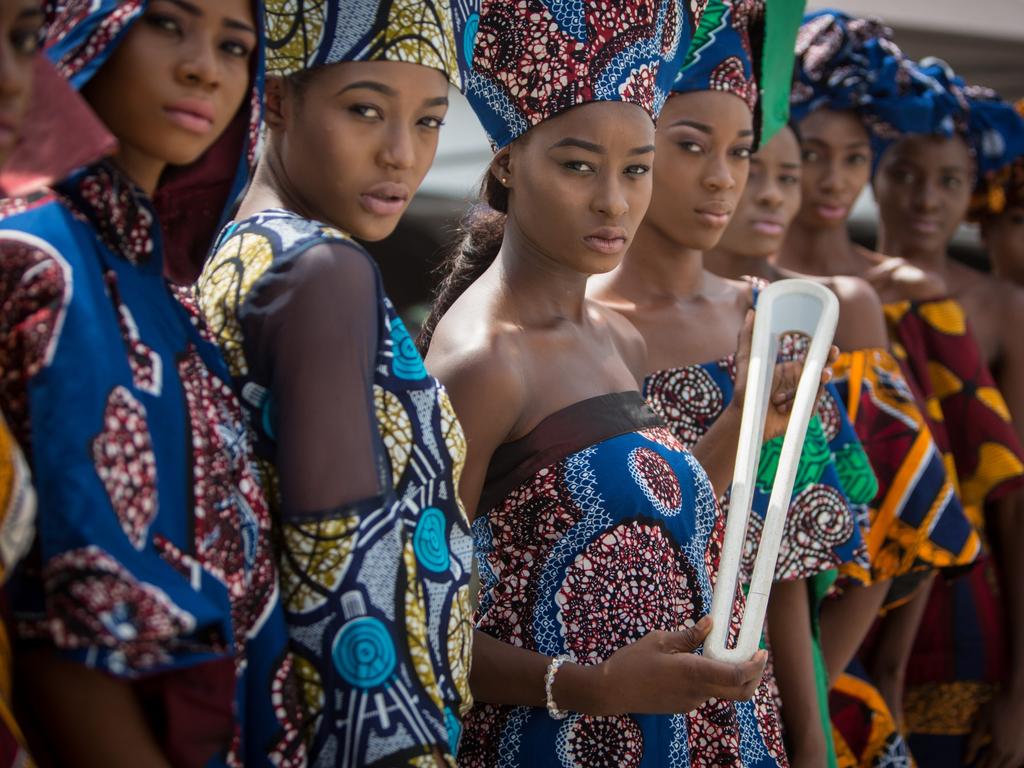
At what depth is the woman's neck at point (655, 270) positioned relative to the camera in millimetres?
2693

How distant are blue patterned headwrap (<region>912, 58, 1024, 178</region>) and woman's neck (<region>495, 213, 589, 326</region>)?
2055 millimetres

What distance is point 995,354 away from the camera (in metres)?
3.92

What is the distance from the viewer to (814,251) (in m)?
3.62

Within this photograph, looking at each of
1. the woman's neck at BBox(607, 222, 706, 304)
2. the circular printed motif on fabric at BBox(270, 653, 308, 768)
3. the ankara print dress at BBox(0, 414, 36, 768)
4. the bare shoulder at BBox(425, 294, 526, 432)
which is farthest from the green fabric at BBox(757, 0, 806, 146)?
the ankara print dress at BBox(0, 414, 36, 768)

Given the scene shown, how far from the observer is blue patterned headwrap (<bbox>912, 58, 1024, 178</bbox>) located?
386 centimetres

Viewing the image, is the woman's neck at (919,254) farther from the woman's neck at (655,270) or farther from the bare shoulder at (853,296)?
the woman's neck at (655,270)

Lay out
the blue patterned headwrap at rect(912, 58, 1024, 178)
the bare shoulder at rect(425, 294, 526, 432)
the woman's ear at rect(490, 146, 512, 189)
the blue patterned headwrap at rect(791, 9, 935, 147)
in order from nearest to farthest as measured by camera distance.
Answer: the bare shoulder at rect(425, 294, 526, 432) < the woman's ear at rect(490, 146, 512, 189) < the blue patterned headwrap at rect(791, 9, 935, 147) < the blue patterned headwrap at rect(912, 58, 1024, 178)

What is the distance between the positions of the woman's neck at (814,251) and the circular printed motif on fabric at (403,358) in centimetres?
220

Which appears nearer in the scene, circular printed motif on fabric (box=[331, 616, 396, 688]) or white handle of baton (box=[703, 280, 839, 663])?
circular printed motif on fabric (box=[331, 616, 396, 688])

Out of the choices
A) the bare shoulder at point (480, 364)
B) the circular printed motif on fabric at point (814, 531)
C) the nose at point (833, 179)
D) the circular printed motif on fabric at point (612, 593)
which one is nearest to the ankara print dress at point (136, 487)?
the bare shoulder at point (480, 364)

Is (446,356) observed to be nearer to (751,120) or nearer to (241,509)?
(241,509)

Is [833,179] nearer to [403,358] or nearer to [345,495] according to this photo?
[403,358]

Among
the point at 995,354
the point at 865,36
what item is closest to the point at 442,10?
the point at 865,36

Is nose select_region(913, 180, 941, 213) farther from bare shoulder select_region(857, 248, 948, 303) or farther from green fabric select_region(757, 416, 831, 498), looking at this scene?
green fabric select_region(757, 416, 831, 498)
